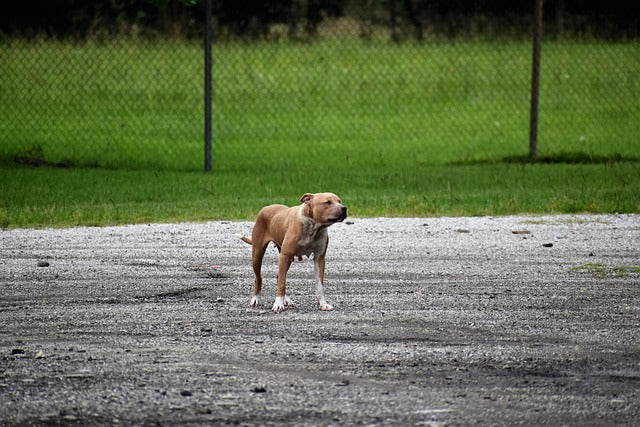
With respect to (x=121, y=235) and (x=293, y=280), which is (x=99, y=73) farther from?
(x=293, y=280)

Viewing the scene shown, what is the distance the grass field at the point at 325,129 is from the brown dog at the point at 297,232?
4.35 m

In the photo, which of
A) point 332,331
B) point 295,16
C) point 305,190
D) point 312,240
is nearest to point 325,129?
point 295,16

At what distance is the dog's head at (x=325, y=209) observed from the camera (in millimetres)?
7055

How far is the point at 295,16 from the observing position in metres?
17.9

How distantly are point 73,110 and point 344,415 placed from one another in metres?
16.3

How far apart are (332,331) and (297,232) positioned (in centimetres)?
73

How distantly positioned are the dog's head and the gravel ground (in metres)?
0.64

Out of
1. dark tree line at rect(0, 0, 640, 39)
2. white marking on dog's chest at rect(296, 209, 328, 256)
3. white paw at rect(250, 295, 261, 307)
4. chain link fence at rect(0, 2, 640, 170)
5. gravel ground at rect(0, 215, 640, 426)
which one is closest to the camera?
gravel ground at rect(0, 215, 640, 426)

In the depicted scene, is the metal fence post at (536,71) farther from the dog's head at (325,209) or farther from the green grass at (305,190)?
the dog's head at (325,209)

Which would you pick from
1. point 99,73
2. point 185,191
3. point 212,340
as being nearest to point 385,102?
point 99,73

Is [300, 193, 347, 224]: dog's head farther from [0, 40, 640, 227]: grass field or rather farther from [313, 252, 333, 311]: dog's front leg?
[0, 40, 640, 227]: grass field

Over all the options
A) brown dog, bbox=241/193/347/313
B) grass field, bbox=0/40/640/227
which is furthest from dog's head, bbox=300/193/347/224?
grass field, bbox=0/40/640/227

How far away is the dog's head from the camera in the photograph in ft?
23.1

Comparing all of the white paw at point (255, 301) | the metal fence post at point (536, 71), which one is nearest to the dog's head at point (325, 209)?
the white paw at point (255, 301)
